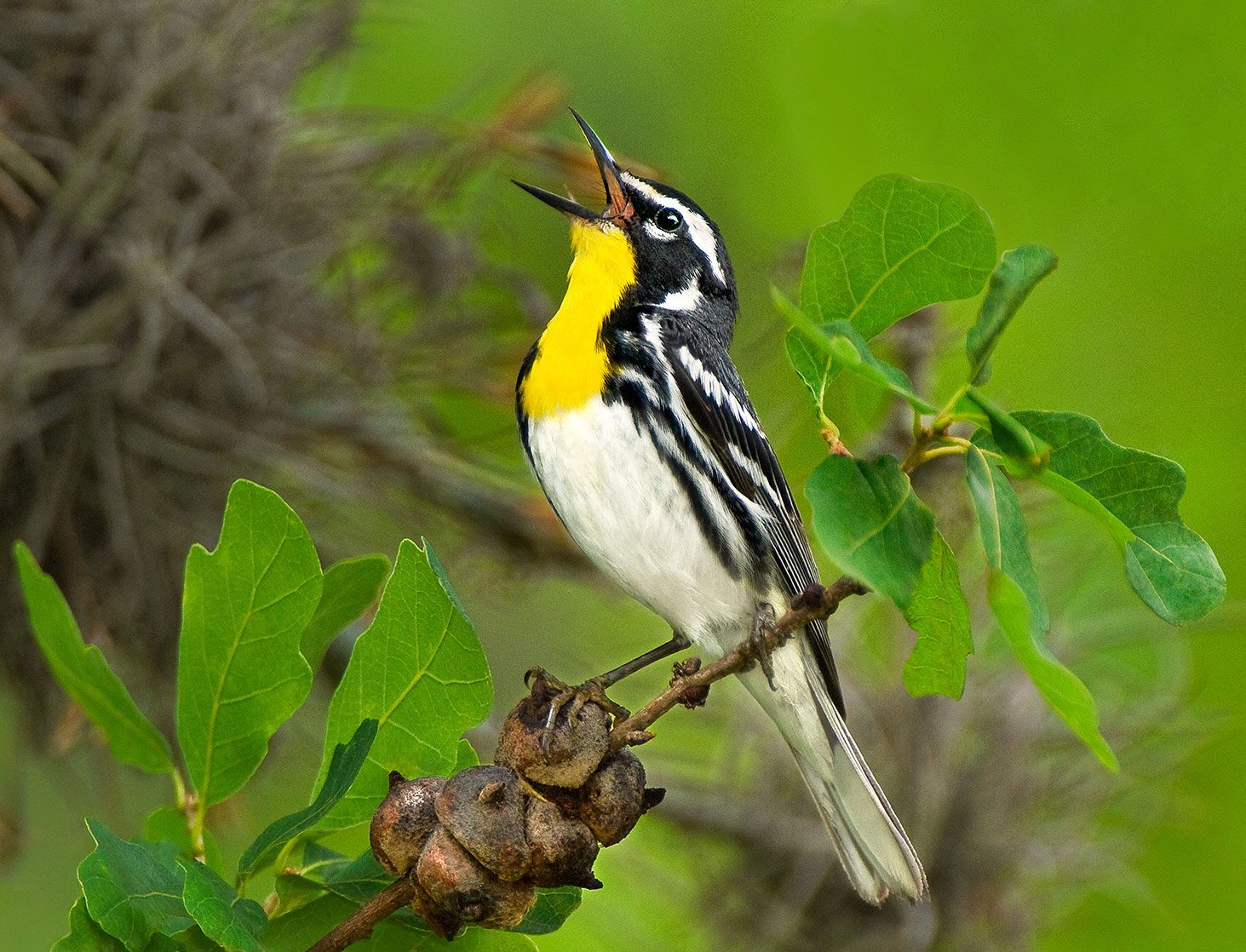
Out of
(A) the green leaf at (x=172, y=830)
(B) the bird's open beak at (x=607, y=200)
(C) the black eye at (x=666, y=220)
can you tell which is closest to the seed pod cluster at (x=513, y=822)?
(A) the green leaf at (x=172, y=830)

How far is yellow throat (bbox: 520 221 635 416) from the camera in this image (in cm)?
144

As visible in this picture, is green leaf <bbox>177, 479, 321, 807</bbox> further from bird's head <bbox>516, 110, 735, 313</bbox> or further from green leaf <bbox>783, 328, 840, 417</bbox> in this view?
bird's head <bbox>516, 110, 735, 313</bbox>

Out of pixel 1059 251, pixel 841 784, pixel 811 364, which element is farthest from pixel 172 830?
pixel 1059 251

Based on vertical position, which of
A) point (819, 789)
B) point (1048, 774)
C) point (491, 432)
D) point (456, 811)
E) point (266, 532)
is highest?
point (266, 532)

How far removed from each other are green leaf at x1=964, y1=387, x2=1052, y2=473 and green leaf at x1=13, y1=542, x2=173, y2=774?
608 millimetres

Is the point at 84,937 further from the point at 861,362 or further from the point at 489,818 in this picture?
the point at 861,362

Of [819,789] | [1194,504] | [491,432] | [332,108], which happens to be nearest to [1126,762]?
[1194,504]

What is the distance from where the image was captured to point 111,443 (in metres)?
1.61

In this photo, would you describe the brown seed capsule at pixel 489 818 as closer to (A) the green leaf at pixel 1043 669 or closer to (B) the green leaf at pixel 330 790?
(B) the green leaf at pixel 330 790

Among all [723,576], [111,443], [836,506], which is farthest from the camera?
[111,443]

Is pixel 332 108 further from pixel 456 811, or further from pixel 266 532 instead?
pixel 456 811

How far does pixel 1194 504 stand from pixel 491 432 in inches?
41.6

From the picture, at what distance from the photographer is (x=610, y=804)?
0.82m

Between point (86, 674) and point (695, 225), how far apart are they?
101cm
